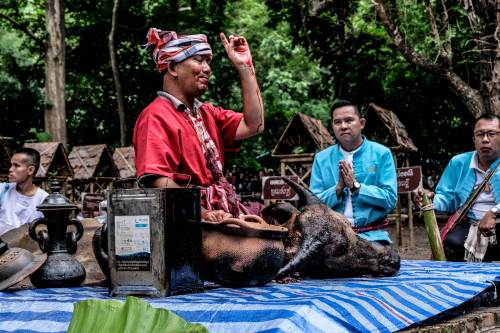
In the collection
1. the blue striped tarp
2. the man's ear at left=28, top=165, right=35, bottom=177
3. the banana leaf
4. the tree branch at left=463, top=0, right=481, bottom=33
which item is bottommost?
the blue striped tarp

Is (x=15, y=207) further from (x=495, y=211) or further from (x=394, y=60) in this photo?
(x=394, y=60)

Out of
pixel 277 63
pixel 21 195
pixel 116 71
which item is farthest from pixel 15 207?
pixel 277 63

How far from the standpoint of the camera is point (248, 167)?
2270 centimetres

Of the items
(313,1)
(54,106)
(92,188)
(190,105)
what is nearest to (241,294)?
(190,105)

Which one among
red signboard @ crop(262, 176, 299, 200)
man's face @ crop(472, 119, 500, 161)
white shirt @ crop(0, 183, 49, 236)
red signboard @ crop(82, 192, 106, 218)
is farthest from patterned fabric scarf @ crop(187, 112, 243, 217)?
red signboard @ crop(82, 192, 106, 218)

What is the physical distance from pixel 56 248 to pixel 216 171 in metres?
0.87

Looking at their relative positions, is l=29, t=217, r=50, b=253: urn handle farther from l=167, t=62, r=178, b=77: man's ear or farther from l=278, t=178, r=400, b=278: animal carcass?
l=278, t=178, r=400, b=278: animal carcass

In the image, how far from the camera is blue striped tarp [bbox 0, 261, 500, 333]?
246cm

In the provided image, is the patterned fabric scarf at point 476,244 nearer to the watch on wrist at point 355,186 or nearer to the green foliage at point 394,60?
the watch on wrist at point 355,186

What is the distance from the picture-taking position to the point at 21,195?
20.3 feet

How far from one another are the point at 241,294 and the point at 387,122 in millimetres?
7481

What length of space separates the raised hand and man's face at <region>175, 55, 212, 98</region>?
119 millimetres

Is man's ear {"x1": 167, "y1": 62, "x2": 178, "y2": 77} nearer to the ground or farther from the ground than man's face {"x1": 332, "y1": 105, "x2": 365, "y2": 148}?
farther from the ground

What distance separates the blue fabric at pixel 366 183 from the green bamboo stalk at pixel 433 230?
2.34ft
